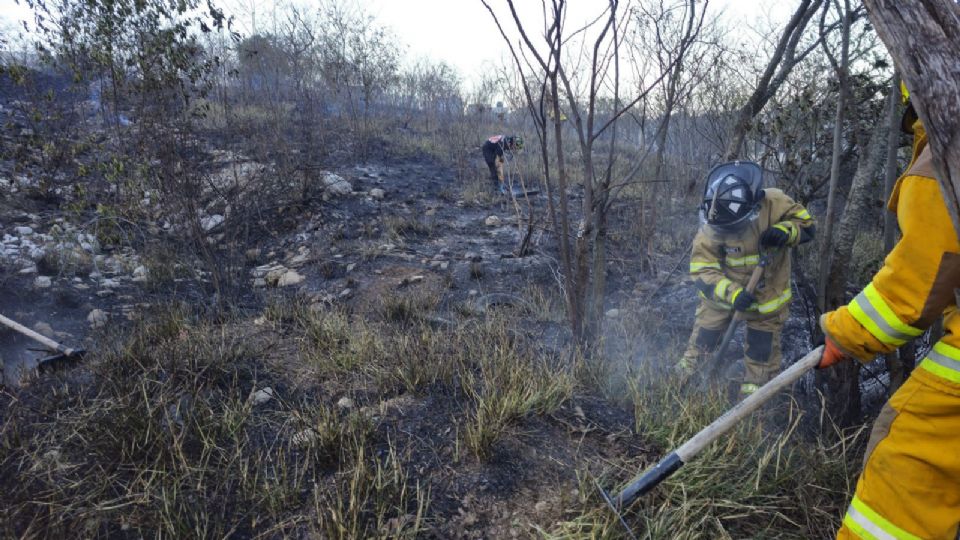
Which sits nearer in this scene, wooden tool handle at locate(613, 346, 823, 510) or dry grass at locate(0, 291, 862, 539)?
wooden tool handle at locate(613, 346, 823, 510)

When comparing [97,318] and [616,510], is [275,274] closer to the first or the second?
[97,318]

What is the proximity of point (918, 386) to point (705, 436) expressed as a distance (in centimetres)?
58

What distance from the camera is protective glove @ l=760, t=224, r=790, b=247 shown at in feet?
8.93

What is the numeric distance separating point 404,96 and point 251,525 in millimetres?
15845

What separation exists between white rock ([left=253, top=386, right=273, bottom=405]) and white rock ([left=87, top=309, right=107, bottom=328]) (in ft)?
7.08

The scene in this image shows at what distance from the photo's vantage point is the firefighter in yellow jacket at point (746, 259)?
277 centimetres

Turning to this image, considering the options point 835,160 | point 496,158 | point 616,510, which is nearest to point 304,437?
point 616,510

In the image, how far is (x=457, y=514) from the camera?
1788mm

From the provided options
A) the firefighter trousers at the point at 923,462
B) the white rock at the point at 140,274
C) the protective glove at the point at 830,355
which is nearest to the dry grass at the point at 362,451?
the firefighter trousers at the point at 923,462

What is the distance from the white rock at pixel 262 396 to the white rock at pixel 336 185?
5228 millimetres

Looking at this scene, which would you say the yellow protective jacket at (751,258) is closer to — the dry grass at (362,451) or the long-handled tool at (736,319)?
the long-handled tool at (736,319)

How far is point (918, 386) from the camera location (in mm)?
1334

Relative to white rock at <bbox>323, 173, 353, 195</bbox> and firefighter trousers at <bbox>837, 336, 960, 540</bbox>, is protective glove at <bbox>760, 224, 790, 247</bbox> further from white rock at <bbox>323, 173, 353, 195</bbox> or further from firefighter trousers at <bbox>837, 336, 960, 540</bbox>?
white rock at <bbox>323, 173, 353, 195</bbox>

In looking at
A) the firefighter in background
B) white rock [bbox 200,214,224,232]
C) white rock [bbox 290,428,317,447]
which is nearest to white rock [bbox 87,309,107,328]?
white rock [bbox 200,214,224,232]
